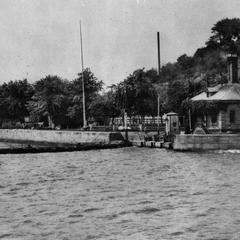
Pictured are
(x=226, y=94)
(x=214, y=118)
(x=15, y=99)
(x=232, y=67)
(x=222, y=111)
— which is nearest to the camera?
(x=222, y=111)

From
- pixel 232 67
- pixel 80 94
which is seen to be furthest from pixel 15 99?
pixel 232 67

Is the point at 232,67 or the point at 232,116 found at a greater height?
the point at 232,67

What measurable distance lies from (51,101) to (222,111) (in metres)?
44.8

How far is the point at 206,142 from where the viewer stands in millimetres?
46969

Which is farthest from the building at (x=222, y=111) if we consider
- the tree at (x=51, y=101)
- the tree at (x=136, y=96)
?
the tree at (x=51, y=101)

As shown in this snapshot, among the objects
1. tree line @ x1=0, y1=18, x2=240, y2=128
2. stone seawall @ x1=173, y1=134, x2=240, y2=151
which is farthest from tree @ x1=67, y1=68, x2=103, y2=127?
stone seawall @ x1=173, y1=134, x2=240, y2=151

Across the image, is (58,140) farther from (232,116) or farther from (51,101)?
(51,101)

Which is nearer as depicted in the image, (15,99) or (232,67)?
(232,67)

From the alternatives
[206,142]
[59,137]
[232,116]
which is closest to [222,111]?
[232,116]

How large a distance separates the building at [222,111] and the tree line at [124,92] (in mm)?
2954

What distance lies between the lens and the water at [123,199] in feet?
61.7

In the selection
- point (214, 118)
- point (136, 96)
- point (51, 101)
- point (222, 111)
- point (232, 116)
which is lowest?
point (214, 118)

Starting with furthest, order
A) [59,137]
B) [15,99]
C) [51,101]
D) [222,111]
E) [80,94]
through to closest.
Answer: [15,99] < [51,101] < [80,94] < [59,137] < [222,111]

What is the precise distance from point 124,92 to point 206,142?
2647 cm
